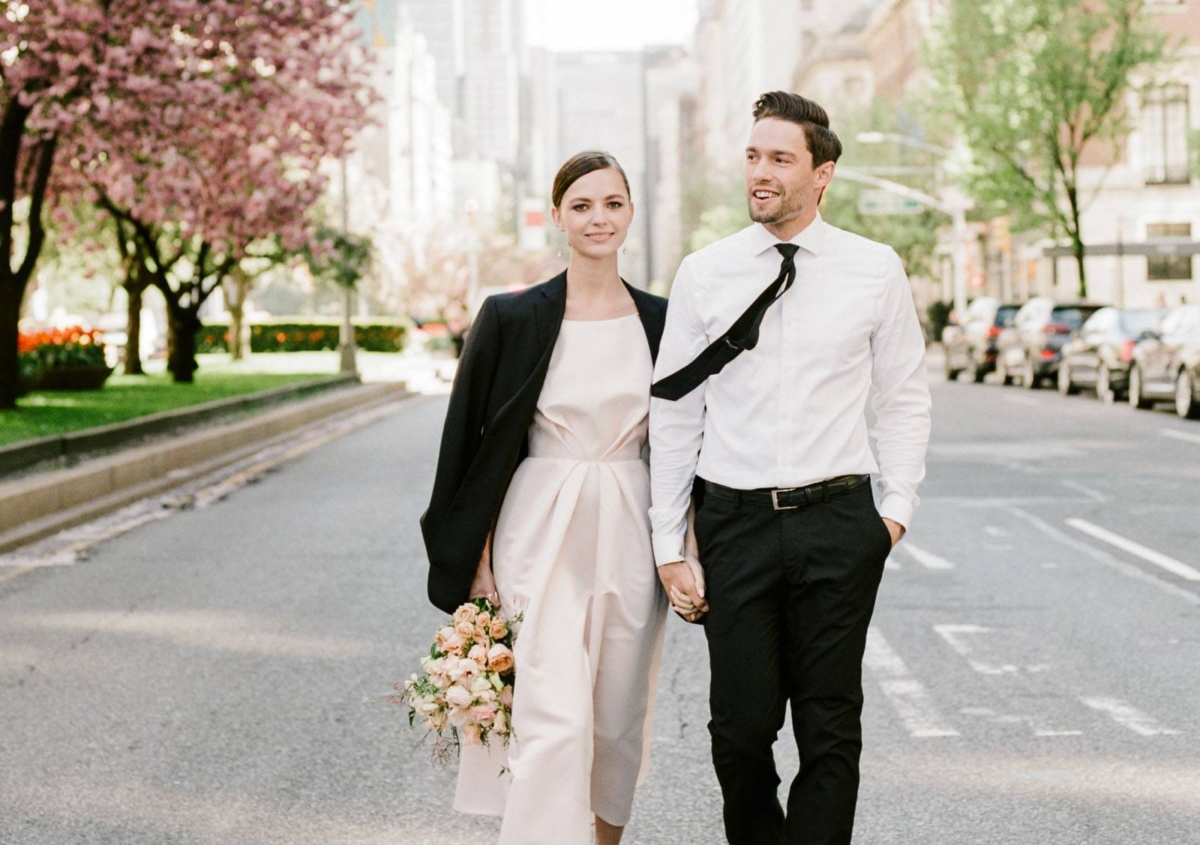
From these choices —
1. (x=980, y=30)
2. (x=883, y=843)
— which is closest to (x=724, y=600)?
(x=883, y=843)

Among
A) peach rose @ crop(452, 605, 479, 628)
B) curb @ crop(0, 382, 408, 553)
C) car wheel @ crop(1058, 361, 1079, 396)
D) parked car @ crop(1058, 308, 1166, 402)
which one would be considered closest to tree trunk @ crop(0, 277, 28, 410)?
curb @ crop(0, 382, 408, 553)

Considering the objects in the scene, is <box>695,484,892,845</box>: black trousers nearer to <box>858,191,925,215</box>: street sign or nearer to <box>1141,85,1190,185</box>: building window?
<box>858,191,925,215</box>: street sign

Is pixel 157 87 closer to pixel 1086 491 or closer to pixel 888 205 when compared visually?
pixel 1086 491

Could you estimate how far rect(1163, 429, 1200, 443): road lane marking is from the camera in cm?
1961

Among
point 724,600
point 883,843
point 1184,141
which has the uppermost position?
point 1184,141

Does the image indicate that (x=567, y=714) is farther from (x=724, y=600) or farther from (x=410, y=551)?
(x=410, y=551)

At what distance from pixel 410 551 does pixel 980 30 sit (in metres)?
35.0

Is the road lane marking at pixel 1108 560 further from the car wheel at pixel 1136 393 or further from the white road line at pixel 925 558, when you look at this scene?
the car wheel at pixel 1136 393

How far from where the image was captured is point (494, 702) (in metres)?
4.05

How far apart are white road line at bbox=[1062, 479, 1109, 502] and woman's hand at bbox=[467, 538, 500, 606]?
34.2 ft

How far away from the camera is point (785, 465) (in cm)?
375

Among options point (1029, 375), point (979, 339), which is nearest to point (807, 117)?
point (1029, 375)

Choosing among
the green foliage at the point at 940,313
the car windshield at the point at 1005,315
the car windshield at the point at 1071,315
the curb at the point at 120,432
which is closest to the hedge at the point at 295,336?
the green foliage at the point at 940,313

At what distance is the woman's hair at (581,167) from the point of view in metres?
4.07
